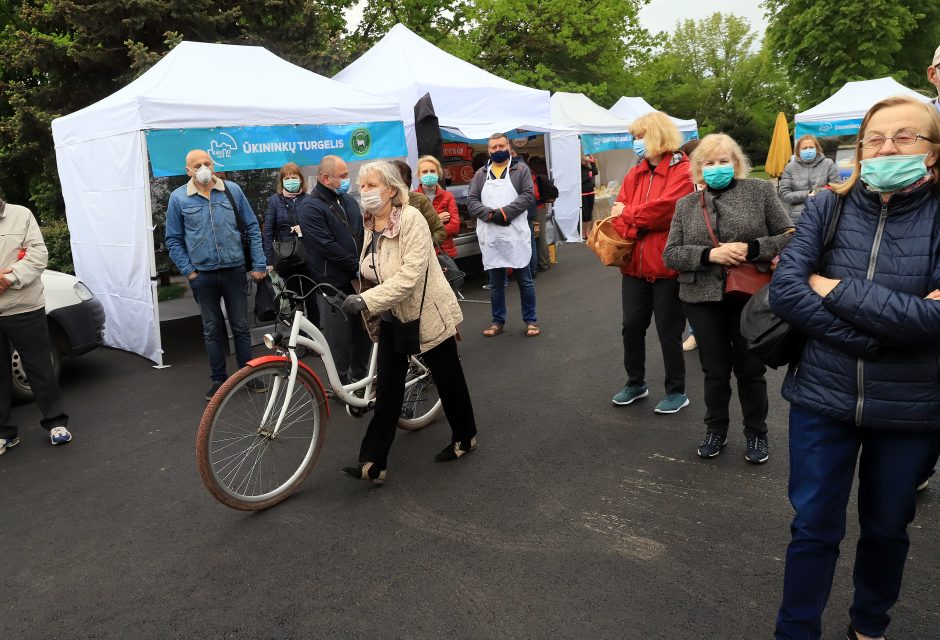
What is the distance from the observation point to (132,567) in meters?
3.35

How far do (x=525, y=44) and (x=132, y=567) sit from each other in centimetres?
2607

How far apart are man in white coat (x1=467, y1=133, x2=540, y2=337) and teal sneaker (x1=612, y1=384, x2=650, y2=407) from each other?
7.40 feet

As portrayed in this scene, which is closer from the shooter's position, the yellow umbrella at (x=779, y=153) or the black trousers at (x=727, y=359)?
the black trousers at (x=727, y=359)

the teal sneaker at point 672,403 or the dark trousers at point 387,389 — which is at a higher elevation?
the dark trousers at point 387,389

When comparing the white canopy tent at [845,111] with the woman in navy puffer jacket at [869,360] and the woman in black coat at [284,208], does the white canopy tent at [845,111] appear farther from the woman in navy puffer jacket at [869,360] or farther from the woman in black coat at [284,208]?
the woman in navy puffer jacket at [869,360]

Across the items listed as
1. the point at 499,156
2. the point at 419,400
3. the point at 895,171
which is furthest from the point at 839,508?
the point at 499,156

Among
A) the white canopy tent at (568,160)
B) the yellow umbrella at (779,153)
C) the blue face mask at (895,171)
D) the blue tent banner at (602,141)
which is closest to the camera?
the blue face mask at (895,171)

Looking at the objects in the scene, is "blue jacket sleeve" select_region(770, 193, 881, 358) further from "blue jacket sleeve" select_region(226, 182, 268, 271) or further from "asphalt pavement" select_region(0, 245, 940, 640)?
"blue jacket sleeve" select_region(226, 182, 268, 271)

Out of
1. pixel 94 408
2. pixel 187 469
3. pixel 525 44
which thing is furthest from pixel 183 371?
pixel 525 44

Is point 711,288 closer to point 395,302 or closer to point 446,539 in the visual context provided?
point 395,302

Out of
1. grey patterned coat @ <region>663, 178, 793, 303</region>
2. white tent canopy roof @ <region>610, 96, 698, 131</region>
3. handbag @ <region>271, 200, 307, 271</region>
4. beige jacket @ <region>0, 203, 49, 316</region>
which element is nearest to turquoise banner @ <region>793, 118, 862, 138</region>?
white tent canopy roof @ <region>610, 96, 698, 131</region>

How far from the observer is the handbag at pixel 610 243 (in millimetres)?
4566

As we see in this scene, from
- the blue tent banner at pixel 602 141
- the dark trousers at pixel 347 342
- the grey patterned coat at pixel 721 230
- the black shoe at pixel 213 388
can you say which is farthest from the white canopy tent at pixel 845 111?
the black shoe at pixel 213 388

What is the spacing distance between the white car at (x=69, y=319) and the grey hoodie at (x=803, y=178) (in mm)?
7457
